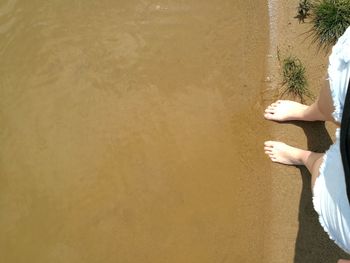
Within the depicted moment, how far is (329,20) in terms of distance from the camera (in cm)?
268

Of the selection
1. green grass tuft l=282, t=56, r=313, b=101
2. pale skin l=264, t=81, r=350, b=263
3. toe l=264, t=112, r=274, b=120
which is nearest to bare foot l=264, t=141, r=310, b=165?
pale skin l=264, t=81, r=350, b=263

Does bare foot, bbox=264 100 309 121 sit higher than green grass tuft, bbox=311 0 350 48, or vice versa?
green grass tuft, bbox=311 0 350 48

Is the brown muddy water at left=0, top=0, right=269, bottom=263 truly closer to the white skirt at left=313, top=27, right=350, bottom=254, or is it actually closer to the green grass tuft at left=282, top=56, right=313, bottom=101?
the green grass tuft at left=282, top=56, right=313, bottom=101

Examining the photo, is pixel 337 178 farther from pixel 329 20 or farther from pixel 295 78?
pixel 329 20

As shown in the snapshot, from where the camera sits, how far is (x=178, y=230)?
2561 mm

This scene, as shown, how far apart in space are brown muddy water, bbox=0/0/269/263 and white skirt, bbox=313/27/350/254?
2.60 feet

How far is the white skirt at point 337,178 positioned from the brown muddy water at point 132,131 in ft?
2.60

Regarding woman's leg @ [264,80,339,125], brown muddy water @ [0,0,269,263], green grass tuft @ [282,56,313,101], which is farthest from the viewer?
green grass tuft @ [282,56,313,101]

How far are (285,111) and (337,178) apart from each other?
94cm

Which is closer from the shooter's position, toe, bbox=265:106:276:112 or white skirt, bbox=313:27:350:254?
white skirt, bbox=313:27:350:254

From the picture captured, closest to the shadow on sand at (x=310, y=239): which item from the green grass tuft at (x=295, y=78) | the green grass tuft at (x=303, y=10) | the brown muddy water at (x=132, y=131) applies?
the brown muddy water at (x=132, y=131)

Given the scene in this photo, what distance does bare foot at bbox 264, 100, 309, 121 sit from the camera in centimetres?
258

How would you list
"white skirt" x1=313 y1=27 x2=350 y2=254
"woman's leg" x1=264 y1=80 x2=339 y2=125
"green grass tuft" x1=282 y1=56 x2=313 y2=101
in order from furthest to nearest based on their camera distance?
→ "green grass tuft" x1=282 y1=56 x2=313 y2=101 → "woman's leg" x1=264 y1=80 x2=339 y2=125 → "white skirt" x1=313 y1=27 x2=350 y2=254

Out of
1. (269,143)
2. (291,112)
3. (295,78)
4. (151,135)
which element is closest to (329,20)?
(295,78)
